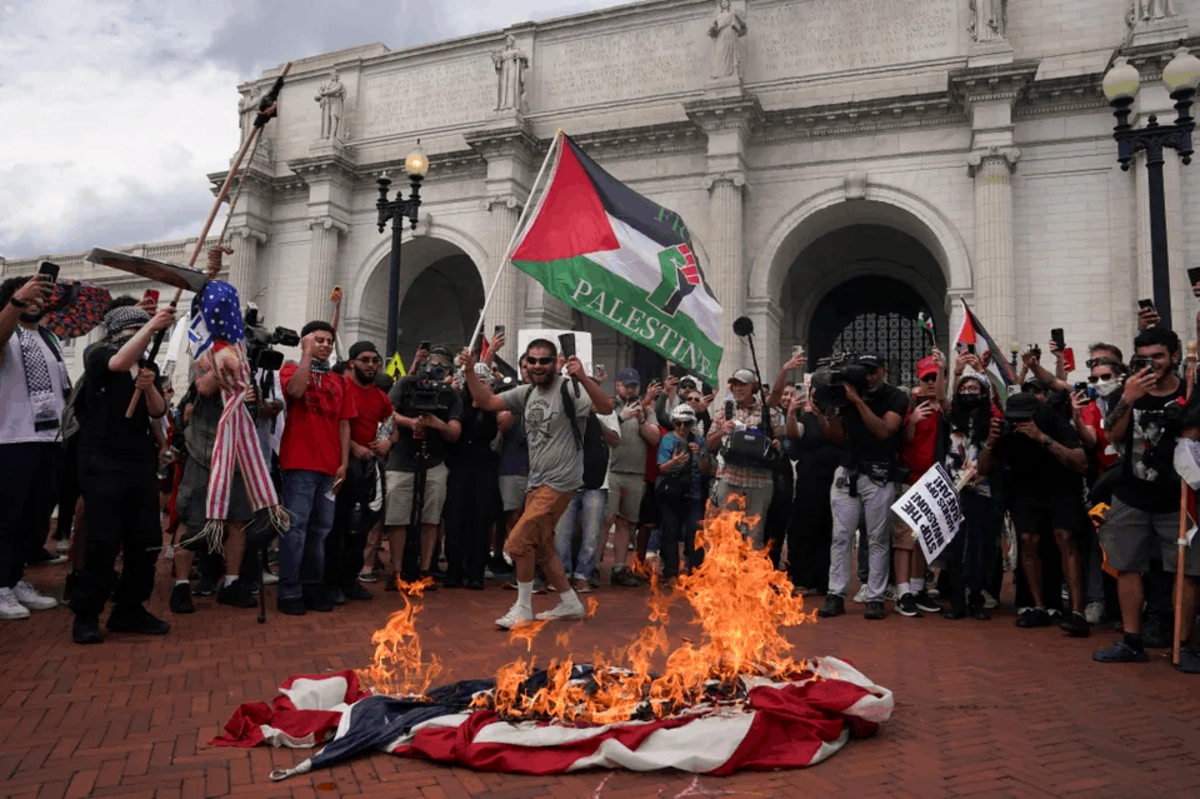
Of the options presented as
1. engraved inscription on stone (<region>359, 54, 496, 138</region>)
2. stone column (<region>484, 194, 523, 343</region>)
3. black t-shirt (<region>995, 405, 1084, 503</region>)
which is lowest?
black t-shirt (<region>995, 405, 1084, 503</region>)

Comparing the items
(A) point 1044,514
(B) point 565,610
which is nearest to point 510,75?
(B) point 565,610

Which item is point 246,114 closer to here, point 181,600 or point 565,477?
point 181,600

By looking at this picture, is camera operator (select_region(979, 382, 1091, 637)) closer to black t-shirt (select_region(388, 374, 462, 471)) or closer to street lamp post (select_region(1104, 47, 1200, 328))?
street lamp post (select_region(1104, 47, 1200, 328))

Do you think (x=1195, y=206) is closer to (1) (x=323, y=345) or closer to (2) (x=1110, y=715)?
(2) (x=1110, y=715)

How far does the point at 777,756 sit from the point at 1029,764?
→ 1132 millimetres

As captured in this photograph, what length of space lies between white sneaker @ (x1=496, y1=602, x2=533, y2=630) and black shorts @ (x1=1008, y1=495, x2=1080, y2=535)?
4274 mm

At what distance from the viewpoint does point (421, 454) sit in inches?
305

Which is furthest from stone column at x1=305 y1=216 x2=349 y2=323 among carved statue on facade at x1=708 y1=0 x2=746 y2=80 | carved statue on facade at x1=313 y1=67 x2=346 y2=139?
carved statue on facade at x1=708 y1=0 x2=746 y2=80

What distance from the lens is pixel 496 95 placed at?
23328 mm

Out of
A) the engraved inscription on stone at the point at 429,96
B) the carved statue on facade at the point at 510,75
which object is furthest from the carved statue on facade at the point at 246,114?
the carved statue on facade at the point at 510,75

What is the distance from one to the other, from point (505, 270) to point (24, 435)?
17282 millimetres

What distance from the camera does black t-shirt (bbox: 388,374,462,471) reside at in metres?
7.95

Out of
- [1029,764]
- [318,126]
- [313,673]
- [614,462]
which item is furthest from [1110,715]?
[318,126]

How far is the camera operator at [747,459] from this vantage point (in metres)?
8.22
